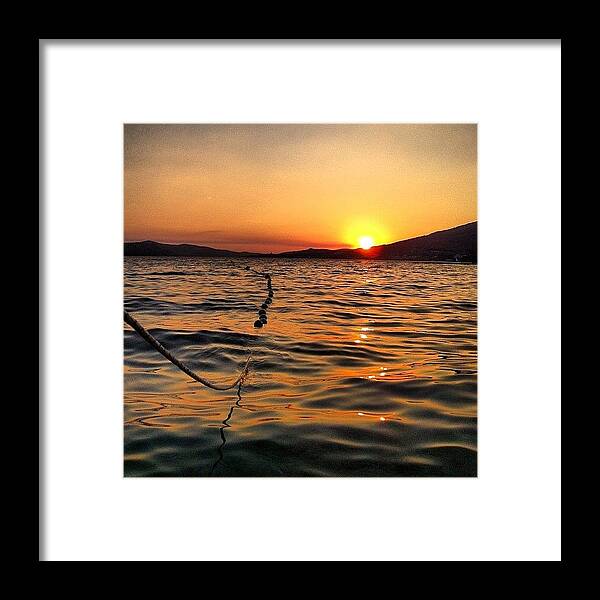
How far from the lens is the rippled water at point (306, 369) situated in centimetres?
267

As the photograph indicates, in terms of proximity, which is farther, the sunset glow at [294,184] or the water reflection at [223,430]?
the sunset glow at [294,184]

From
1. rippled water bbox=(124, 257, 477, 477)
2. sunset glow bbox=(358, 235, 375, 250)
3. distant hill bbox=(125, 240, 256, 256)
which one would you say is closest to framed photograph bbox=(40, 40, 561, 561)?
rippled water bbox=(124, 257, 477, 477)

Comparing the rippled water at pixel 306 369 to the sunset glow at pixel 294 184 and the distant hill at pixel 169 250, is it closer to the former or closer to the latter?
the distant hill at pixel 169 250

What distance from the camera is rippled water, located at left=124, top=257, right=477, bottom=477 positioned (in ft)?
8.75

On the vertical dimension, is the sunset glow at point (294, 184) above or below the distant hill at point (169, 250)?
above

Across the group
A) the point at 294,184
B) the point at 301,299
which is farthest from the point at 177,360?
the point at 301,299

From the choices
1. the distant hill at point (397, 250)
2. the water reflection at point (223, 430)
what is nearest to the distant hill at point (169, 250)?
the distant hill at point (397, 250)

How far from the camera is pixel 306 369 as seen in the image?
10.7 ft

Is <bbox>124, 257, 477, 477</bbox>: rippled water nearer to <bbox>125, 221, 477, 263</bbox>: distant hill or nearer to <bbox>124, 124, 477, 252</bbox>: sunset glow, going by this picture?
<bbox>125, 221, 477, 263</bbox>: distant hill
